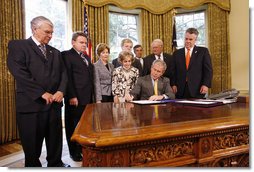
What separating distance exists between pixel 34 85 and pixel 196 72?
1.56 metres

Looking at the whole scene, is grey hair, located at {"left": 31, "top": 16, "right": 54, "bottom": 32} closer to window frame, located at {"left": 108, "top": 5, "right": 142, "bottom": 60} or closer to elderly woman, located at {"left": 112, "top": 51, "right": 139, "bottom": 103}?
elderly woman, located at {"left": 112, "top": 51, "right": 139, "bottom": 103}

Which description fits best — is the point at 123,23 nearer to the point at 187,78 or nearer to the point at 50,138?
the point at 187,78

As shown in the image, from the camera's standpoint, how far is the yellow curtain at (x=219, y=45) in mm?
2371

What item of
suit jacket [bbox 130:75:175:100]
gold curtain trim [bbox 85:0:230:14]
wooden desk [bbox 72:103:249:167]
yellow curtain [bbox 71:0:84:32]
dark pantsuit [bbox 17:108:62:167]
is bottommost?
dark pantsuit [bbox 17:108:62:167]

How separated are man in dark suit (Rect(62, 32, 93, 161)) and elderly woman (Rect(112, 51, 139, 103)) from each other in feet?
0.83

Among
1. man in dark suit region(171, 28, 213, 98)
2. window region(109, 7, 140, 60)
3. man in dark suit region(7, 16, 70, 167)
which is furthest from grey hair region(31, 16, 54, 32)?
window region(109, 7, 140, 60)

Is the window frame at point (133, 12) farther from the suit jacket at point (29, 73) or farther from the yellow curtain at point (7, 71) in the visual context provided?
the suit jacket at point (29, 73)

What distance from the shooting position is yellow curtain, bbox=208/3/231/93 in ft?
7.78

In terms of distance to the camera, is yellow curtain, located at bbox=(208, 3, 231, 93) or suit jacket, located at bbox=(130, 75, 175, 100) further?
yellow curtain, located at bbox=(208, 3, 231, 93)

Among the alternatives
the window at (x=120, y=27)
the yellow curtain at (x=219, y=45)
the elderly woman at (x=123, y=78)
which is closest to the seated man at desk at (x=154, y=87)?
the elderly woman at (x=123, y=78)

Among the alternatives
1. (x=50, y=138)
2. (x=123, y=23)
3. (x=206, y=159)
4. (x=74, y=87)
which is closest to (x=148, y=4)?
(x=123, y=23)

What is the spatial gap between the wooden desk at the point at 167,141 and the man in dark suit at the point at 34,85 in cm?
89

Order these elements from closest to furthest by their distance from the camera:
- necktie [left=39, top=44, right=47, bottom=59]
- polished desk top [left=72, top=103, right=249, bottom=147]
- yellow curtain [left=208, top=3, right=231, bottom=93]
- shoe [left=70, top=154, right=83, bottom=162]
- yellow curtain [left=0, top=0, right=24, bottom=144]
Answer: polished desk top [left=72, top=103, right=249, bottom=147], yellow curtain [left=0, top=0, right=24, bottom=144], necktie [left=39, top=44, right=47, bottom=59], shoe [left=70, top=154, right=83, bottom=162], yellow curtain [left=208, top=3, right=231, bottom=93]

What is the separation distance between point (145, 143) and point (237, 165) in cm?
55
